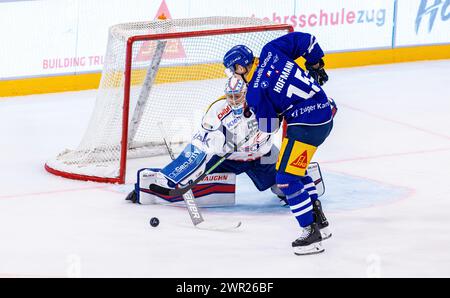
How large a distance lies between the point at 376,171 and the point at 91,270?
3.25 m

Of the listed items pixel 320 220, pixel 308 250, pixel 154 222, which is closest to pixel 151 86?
pixel 154 222

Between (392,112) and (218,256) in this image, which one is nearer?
(218,256)

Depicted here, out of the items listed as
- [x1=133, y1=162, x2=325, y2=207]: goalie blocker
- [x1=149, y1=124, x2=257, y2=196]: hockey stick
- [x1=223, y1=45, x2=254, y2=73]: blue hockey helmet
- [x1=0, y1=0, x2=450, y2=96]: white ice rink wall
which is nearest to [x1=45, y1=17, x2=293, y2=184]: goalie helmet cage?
[x1=133, y1=162, x2=325, y2=207]: goalie blocker

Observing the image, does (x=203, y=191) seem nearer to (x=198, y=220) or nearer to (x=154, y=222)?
(x=198, y=220)

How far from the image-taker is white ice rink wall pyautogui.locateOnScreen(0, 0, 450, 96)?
12023 mm

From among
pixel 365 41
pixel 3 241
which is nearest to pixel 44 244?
pixel 3 241

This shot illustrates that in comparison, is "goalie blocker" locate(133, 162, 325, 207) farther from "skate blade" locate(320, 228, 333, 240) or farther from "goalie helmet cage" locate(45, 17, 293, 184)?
"skate blade" locate(320, 228, 333, 240)

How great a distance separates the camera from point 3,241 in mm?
A: 7914

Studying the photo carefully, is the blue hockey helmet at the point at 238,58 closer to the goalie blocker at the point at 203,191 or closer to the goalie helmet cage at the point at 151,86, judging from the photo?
the goalie blocker at the point at 203,191

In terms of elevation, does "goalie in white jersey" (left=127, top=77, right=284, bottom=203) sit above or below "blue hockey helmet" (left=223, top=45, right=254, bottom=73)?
below

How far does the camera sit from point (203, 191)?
877cm

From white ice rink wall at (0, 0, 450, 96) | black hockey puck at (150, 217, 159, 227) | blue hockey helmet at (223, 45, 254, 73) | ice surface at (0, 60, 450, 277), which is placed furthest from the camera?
white ice rink wall at (0, 0, 450, 96)

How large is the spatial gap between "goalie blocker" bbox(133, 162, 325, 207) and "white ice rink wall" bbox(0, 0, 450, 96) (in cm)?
364

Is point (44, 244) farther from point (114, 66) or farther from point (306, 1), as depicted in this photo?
point (306, 1)
